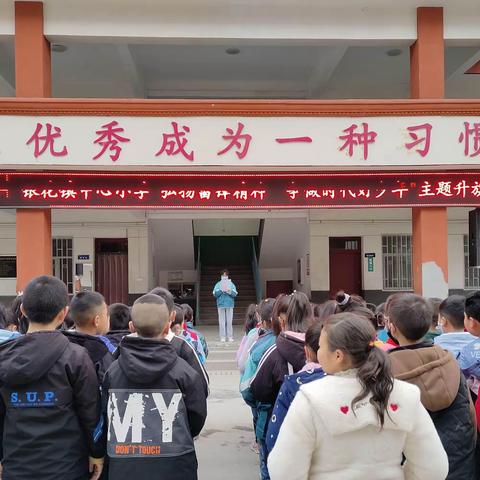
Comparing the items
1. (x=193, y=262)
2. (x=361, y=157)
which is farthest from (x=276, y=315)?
(x=193, y=262)

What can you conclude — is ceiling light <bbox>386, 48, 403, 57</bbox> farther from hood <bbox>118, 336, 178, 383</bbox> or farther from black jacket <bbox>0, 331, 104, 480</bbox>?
black jacket <bbox>0, 331, 104, 480</bbox>

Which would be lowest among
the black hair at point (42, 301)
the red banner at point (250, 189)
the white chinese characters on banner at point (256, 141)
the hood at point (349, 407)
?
the hood at point (349, 407)

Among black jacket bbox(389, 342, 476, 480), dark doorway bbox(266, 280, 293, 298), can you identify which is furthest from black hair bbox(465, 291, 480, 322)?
dark doorway bbox(266, 280, 293, 298)

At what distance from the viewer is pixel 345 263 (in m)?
14.1

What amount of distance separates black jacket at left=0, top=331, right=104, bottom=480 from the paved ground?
208 cm

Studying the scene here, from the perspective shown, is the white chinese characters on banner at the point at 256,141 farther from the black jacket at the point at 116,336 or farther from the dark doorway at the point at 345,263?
the dark doorway at the point at 345,263

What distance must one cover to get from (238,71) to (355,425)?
1120cm

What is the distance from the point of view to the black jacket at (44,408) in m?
2.30

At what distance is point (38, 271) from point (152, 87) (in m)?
6.42

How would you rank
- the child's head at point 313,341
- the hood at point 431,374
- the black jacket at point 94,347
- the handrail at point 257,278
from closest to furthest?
1. the hood at point 431,374
2. the child's head at point 313,341
3. the black jacket at point 94,347
4. the handrail at point 257,278

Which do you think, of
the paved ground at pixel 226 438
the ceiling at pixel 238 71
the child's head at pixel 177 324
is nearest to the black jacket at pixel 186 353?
the child's head at pixel 177 324

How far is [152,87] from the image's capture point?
40.8 feet

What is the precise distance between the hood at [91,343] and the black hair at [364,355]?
143 cm

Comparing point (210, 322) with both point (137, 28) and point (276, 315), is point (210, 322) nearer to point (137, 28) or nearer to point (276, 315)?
point (137, 28)
